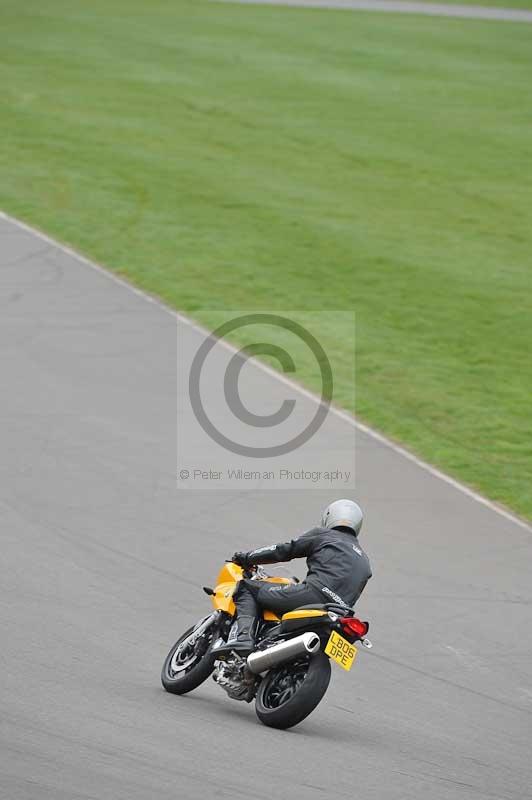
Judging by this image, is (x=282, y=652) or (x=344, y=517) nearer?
(x=282, y=652)

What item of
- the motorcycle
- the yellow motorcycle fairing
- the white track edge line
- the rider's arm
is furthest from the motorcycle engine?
the white track edge line

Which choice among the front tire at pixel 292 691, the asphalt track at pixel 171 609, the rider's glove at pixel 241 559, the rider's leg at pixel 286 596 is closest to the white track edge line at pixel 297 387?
the asphalt track at pixel 171 609

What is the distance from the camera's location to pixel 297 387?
688 inches

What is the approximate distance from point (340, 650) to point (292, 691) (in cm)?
53

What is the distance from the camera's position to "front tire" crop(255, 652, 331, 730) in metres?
8.40

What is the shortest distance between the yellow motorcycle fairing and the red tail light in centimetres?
88

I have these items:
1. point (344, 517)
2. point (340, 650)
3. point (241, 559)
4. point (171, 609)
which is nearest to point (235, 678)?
point (340, 650)

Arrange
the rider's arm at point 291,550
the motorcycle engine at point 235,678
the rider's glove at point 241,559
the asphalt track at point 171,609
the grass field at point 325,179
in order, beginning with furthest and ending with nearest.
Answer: the grass field at point 325,179, the rider's glove at point 241,559, the rider's arm at point 291,550, the motorcycle engine at point 235,678, the asphalt track at point 171,609

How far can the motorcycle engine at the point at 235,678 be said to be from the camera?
8.77 m

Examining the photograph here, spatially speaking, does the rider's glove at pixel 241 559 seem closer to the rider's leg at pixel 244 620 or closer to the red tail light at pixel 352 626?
the rider's leg at pixel 244 620

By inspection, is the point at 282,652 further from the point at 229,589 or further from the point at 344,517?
the point at 344,517

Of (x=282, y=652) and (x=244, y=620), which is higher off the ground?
(x=282, y=652)

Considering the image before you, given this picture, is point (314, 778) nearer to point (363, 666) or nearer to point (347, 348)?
point (363, 666)

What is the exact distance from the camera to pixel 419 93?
116 ft
